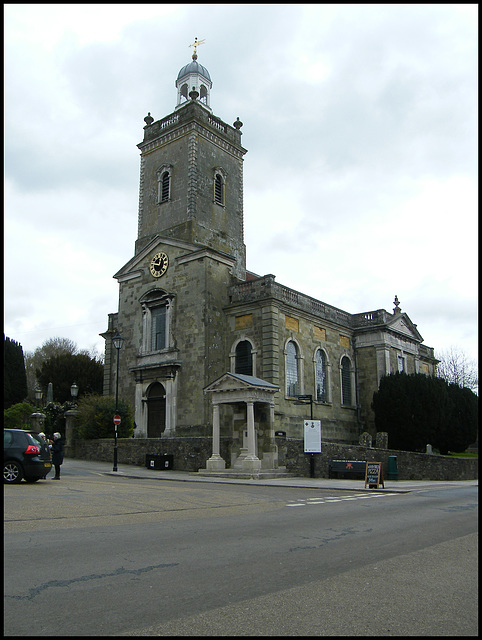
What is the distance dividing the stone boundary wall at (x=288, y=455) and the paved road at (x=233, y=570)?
11.8m

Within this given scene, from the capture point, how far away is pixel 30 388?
2773 inches

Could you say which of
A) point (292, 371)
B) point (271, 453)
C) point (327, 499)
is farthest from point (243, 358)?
point (327, 499)

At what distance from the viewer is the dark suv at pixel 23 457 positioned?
16156mm

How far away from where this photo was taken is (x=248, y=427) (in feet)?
81.0

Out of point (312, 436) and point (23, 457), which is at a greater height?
point (23, 457)

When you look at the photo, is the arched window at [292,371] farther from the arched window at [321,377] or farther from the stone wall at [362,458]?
the stone wall at [362,458]

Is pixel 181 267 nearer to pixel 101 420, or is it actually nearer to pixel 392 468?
pixel 101 420

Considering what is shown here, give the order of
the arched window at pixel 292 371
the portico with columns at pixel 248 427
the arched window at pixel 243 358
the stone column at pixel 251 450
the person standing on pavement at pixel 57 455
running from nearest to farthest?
1. the person standing on pavement at pixel 57 455
2. the stone column at pixel 251 450
3. the portico with columns at pixel 248 427
4. the arched window at pixel 243 358
5. the arched window at pixel 292 371

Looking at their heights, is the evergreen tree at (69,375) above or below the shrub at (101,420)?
above

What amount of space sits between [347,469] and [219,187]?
2043cm

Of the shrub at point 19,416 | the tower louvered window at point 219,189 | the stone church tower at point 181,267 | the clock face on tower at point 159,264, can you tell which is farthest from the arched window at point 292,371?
the shrub at point 19,416

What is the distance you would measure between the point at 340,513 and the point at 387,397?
22.3m

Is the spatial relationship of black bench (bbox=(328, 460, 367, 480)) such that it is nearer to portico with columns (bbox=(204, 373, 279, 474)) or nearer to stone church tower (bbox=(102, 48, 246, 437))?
portico with columns (bbox=(204, 373, 279, 474))

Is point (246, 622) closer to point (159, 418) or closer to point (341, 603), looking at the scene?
point (341, 603)
